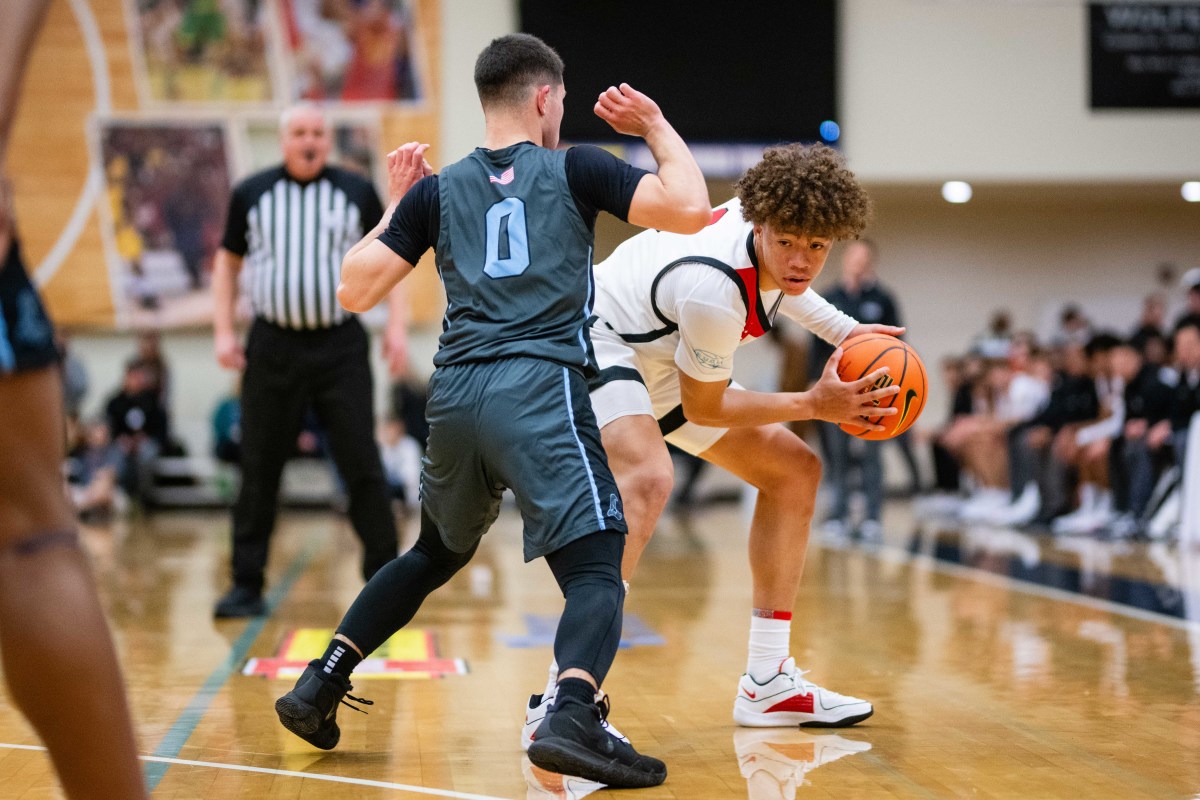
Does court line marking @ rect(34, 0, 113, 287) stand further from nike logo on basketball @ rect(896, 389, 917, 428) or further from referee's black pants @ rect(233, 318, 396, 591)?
nike logo on basketball @ rect(896, 389, 917, 428)

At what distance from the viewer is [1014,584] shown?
7.17 metres

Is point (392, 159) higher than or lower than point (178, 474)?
higher

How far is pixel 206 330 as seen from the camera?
587 inches

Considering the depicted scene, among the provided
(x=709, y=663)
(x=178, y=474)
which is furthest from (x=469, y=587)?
(x=178, y=474)

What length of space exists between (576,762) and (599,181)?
4.07ft

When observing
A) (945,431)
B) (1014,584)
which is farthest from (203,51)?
(1014,584)

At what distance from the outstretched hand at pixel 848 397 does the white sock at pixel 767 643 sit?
25.9 inches

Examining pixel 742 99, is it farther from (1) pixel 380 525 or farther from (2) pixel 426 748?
(2) pixel 426 748

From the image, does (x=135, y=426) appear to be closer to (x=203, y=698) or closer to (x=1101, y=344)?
(x=1101, y=344)

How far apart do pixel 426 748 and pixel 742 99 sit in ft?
37.2

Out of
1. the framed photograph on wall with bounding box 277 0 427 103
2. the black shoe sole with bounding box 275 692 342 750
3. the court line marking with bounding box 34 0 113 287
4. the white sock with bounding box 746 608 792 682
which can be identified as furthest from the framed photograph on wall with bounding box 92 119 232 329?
the black shoe sole with bounding box 275 692 342 750

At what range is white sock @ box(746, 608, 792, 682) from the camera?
3.74 metres

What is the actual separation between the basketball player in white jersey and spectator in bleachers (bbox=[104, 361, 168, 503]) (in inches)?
423

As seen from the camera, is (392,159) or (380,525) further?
(380,525)
